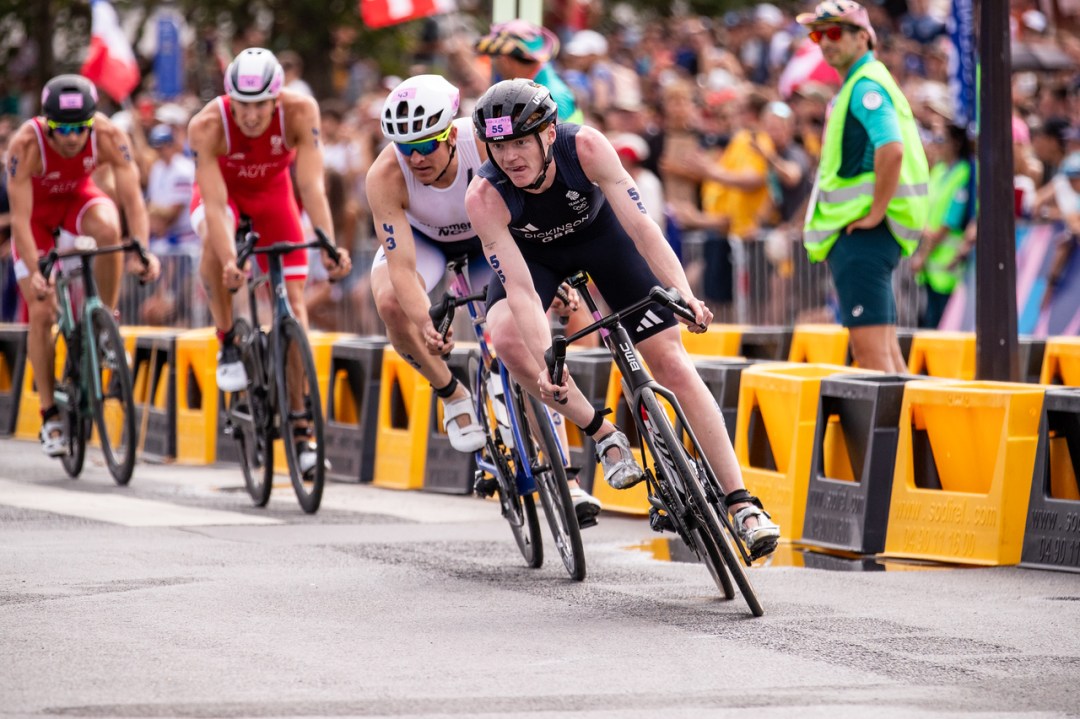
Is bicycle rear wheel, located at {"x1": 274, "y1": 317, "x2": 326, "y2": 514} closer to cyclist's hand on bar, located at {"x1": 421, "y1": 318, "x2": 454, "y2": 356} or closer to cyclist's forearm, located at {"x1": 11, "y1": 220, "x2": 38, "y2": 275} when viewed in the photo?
cyclist's hand on bar, located at {"x1": 421, "y1": 318, "x2": 454, "y2": 356}

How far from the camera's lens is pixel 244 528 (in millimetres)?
10070

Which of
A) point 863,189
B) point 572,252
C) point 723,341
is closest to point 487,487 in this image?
point 572,252

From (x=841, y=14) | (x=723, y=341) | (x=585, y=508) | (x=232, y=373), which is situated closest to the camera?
(x=585, y=508)

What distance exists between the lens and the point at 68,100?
39.4 feet

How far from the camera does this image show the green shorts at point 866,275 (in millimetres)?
10672

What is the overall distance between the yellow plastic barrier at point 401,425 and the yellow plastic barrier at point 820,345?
2746 mm

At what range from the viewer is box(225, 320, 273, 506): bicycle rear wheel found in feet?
36.2

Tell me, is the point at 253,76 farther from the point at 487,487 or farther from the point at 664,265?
the point at 664,265

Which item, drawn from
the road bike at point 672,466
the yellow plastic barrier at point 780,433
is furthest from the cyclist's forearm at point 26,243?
the road bike at point 672,466

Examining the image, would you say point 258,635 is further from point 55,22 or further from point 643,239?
point 55,22

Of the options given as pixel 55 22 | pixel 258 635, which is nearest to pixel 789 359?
pixel 258 635

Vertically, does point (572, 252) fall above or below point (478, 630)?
above

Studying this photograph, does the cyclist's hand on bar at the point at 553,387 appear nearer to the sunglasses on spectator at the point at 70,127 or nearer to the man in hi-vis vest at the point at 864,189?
the man in hi-vis vest at the point at 864,189

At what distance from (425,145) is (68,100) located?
4236 millimetres
